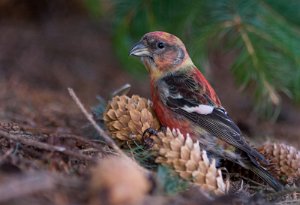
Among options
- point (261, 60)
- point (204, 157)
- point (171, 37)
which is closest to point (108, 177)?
point (204, 157)

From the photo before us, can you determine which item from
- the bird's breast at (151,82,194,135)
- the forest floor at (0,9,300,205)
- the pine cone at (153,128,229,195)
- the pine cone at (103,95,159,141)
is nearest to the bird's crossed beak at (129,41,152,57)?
the bird's breast at (151,82,194,135)

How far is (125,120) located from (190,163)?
66 cm

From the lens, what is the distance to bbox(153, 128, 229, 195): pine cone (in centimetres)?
237

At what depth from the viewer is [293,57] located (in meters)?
4.16

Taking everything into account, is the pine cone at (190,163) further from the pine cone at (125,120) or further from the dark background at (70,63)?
the dark background at (70,63)

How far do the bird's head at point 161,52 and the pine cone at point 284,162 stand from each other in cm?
114

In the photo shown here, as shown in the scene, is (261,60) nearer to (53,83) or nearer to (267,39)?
(267,39)

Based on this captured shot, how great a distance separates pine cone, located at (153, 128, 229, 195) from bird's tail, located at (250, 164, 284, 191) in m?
0.47

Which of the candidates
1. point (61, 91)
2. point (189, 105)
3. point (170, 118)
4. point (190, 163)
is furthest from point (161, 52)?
point (61, 91)

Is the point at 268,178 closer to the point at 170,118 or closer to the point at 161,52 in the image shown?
the point at 170,118

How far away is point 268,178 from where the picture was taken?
285 cm

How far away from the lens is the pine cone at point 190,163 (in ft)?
7.78

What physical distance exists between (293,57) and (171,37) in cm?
98

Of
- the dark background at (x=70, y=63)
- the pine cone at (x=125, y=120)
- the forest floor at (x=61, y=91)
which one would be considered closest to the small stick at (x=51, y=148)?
the forest floor at (x=61, y=91)
